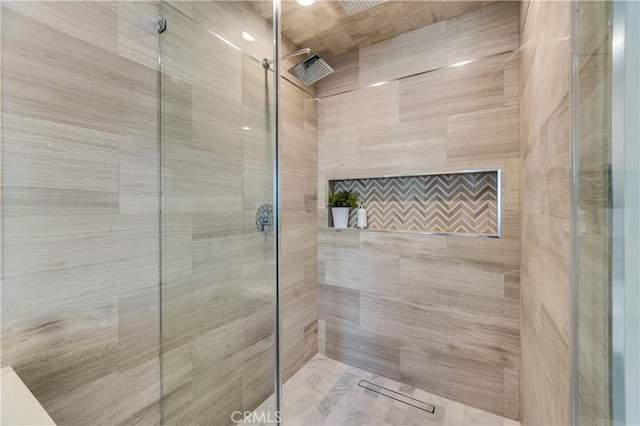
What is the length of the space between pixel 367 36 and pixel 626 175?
1.73m

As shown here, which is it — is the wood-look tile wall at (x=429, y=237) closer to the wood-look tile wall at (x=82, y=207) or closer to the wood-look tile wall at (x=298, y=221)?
the wood-look tile wall at (x=298, y=221)

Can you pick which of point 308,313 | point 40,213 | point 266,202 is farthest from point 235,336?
point 308,313

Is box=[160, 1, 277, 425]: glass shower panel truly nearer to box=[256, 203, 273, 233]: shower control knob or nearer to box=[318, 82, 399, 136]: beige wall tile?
box=[256, 203, 273, 233]: shower control knob

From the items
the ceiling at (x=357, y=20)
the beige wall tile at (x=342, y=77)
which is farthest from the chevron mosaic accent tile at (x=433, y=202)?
the ceiling at (x=357, y=20)

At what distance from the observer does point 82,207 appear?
2.66ft

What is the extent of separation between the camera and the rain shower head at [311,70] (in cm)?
162

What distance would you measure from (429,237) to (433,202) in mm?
257

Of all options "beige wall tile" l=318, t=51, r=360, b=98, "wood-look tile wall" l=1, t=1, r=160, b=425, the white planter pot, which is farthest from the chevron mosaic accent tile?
"wood-look tile wall" l=1, t=1, r=160, b=425

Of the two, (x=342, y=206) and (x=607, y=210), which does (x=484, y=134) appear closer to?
(x=342, y=206)

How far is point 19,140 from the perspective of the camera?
2.32 feet

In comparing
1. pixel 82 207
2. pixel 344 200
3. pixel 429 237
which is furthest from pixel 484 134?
pixel 82 207

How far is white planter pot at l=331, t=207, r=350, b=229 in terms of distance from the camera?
1.91 meters

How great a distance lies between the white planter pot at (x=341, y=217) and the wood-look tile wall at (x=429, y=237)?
7cm

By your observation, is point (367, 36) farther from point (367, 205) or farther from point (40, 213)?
point (40, 213)
